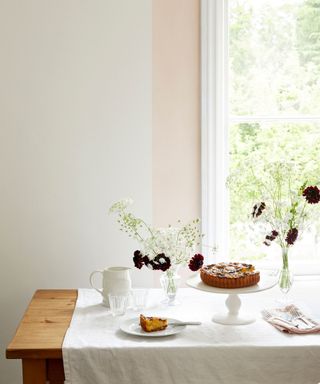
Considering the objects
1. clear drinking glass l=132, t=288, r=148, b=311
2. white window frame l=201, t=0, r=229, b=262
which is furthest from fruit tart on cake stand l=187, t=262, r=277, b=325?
white window frame l=201, t=0, r=229, b=262

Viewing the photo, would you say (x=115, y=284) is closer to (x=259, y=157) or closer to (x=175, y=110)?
(x=175, y=110)

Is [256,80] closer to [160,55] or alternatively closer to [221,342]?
[160,55]

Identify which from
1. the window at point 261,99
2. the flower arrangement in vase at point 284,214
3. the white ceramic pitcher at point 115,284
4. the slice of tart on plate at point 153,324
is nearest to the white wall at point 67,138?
the window at point 261,99

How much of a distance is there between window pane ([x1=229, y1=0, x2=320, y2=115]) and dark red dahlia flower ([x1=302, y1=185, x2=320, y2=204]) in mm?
908

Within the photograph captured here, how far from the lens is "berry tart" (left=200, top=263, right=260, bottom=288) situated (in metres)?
2.28

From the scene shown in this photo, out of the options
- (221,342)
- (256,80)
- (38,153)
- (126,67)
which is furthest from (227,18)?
(221,342)

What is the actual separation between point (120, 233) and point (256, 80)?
2.96 feet

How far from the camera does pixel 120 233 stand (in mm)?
3029

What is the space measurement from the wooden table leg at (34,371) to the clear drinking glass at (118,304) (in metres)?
0.35

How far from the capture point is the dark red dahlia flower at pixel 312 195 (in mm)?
2338

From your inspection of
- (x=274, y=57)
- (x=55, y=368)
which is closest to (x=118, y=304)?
(x=55, y=368)

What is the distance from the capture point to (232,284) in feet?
7.47

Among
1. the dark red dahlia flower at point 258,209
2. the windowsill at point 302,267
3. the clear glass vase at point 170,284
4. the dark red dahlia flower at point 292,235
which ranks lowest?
the windowsill at point 302,267

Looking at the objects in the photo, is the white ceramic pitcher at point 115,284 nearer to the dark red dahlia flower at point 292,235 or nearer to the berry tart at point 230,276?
the berry tart at point 230,276
